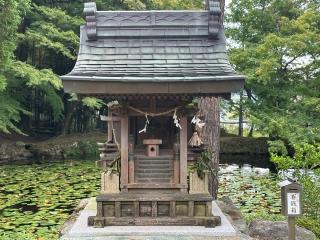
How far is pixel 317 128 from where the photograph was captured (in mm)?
14242

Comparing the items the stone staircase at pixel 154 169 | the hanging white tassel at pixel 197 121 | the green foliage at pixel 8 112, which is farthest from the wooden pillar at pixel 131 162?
the green foliage at pixel 8 112

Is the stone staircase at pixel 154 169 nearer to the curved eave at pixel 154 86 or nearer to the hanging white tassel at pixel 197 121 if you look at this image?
the hanging white tassel at pixel 197 121

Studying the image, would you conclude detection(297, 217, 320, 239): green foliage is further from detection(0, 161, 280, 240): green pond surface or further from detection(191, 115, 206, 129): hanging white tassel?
detection(191, 115, 206, 129): hanging white tassel

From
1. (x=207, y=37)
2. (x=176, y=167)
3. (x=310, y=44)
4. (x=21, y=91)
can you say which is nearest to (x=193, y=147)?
(x=176, y=167)

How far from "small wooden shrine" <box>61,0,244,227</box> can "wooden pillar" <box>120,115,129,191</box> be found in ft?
0.06

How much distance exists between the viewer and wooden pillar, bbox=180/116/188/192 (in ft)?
22.3

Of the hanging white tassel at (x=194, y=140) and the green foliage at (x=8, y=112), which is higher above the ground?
the green foliage at (x=8, y=112)

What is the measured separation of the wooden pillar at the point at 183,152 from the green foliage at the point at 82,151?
14.2 meters

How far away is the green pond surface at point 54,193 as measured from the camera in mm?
8445

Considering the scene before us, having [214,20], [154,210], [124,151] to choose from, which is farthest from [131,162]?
[214,20]

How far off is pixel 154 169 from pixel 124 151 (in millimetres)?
649

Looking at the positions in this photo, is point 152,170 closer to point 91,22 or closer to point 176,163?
point 176,163

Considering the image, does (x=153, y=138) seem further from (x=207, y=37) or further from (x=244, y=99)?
(x=244, y=99)

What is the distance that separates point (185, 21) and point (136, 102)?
1.76m
